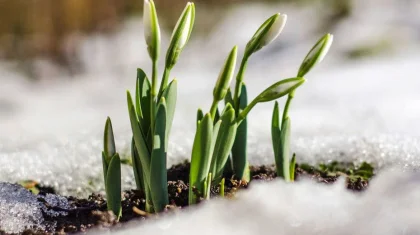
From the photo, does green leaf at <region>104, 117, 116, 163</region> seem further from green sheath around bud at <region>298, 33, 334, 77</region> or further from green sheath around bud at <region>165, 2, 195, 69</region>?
green sheath around bud at <region>298, 33, 334, 77</region>

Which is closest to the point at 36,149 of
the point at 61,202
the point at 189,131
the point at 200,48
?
the point at 189,131

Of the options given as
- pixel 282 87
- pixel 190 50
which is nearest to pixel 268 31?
pixel 282 87

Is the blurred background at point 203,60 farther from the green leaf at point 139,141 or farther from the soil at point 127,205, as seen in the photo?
the green leaf at point 139,141

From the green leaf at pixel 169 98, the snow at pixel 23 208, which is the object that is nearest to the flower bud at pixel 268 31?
the green leaf at pixel 169 98

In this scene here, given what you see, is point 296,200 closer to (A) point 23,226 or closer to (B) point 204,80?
(A) point 23,226

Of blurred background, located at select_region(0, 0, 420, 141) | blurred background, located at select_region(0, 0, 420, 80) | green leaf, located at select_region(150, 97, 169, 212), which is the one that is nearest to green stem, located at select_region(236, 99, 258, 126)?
green leaf, located at select_region(150, 97, 169, 212)

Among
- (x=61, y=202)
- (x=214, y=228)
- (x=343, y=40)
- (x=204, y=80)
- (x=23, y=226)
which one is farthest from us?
(x=343, y=40)
